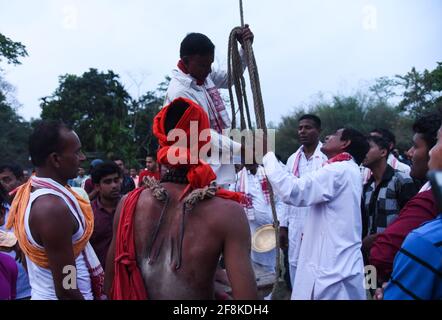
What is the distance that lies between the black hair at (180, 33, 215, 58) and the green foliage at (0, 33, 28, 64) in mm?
20449

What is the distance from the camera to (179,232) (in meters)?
2.24

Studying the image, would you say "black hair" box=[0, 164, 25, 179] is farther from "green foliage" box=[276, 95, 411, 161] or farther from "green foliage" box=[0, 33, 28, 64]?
"green foliage" box=[276, 95, 411, 161]

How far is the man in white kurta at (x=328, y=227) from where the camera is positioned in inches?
146

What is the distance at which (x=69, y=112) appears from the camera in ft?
122

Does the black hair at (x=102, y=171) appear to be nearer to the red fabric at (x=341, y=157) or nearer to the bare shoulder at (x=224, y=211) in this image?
the red fabric at (x=341, y=157)

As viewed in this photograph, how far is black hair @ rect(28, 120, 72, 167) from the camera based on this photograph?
2760 mm

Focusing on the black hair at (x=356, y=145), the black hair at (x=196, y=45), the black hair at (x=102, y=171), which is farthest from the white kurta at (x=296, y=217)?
the black hair at (x=196, y=45)

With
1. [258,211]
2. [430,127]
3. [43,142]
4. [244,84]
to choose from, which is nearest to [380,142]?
[430,127]

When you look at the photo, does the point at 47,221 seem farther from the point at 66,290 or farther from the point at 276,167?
the point at 276,167

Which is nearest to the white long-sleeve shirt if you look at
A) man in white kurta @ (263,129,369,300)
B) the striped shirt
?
man in white kurta @ (263,129,369,300)

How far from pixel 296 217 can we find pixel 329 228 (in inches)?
70.3

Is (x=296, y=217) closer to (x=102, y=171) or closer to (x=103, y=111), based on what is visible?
(x=102, y=171)
